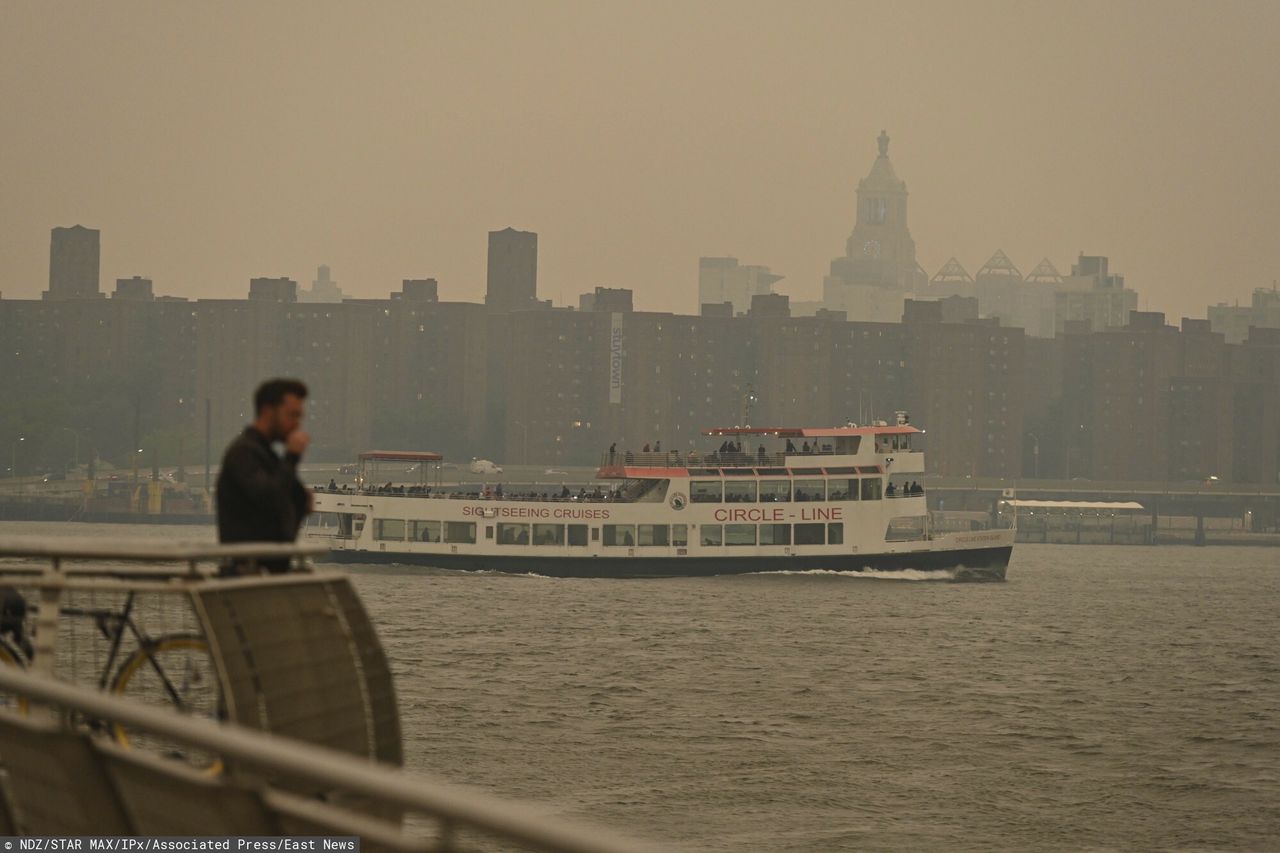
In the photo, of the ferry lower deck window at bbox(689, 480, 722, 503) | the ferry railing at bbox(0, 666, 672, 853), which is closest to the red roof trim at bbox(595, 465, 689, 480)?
the ferry lower deck window at bbox(689, 480, 722, 503)

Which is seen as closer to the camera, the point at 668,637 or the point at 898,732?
the point at 898,732

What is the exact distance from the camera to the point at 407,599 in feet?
182

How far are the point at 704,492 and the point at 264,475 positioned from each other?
5527 cm

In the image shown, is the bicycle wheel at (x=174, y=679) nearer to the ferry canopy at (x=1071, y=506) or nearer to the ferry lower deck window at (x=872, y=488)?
the ferry lower deck window at (x=872, y=488)

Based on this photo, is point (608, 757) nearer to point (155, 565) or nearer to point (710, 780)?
point (710, 780)

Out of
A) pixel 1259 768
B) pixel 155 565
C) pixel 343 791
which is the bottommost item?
pixel 1259 768

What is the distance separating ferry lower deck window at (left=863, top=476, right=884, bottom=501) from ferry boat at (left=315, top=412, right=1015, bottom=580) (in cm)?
4

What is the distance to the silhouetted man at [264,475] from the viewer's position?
7.91m

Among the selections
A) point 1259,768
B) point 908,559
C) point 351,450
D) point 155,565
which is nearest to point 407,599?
point 908,559

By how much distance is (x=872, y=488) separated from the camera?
206 feet

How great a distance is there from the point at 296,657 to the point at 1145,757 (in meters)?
23.7

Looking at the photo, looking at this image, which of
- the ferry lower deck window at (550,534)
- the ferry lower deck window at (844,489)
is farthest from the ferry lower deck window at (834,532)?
the ferry lower deck window at (550,534)

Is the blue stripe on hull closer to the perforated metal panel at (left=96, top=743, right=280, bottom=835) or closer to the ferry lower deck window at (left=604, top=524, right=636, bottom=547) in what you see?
the ferry lower deck window at (left=604, top=524, right=636, bottom=547)

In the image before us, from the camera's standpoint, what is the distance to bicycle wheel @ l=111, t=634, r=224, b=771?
761 centimetres
